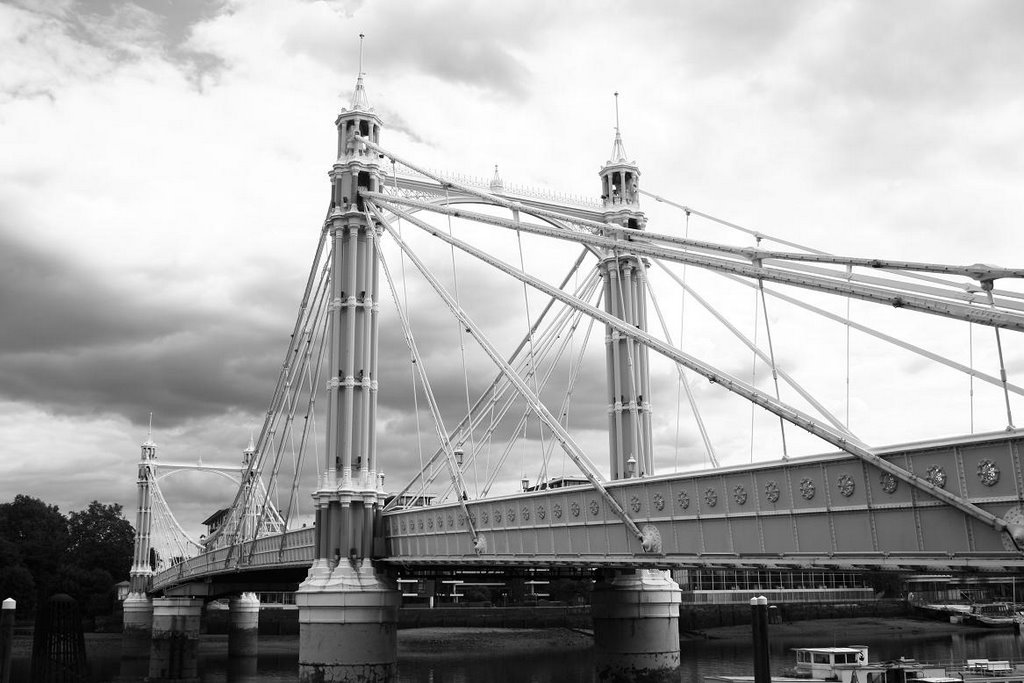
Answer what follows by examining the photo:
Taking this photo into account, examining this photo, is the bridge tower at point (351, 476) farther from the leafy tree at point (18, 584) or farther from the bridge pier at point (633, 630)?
the leafy tree at point (18, 584)

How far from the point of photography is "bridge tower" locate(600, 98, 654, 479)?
149ft

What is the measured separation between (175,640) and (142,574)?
68.7 ft

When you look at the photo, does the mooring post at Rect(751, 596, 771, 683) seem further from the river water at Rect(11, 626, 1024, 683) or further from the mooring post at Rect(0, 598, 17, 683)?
the river water at Rect(11, 626, 1024, 683)

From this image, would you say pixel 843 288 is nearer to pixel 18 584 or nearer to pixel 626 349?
pixel 626 349

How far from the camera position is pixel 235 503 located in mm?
69688

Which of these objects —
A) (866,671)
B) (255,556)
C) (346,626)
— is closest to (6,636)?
(346,626)

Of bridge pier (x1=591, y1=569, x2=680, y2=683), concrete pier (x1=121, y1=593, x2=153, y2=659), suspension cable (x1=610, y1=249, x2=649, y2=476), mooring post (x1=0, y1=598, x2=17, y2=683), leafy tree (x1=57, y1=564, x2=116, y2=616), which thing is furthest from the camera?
leafy tree (x1=57, y1=564, x2=116, y2=616)

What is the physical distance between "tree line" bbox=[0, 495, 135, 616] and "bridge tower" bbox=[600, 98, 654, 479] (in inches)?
3132

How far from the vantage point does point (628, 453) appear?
148 ft

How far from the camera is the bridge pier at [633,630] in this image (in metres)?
42.8

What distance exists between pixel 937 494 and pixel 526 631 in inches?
3119

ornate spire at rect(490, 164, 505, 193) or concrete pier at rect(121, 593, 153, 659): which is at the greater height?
ornate spire at rect(490, 164, 505, 193)

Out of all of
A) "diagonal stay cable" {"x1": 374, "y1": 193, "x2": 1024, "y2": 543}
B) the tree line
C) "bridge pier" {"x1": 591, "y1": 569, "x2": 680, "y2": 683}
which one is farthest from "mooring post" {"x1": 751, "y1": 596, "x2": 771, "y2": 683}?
the tree line

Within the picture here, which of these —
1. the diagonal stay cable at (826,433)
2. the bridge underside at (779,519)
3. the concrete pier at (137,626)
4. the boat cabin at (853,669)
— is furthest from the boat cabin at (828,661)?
the concrete pier at (137,626)
